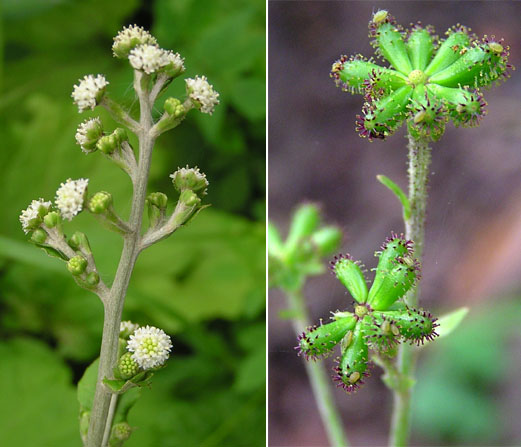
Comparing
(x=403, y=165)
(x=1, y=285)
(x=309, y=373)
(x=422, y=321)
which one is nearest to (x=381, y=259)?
(x=422, y=321)

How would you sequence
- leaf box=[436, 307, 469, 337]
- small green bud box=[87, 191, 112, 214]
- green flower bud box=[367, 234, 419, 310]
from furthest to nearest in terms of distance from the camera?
1. leaf box=[436, 307, 469, 337]
2. green flower bud box=[367, 234, 419, 310]
3. small green bud box=[87, 191, 112, 214]

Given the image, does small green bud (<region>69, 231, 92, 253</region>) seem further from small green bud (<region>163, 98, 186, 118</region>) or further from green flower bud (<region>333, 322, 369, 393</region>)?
green flower bud (<region>333, 322, 369, 393</region>)

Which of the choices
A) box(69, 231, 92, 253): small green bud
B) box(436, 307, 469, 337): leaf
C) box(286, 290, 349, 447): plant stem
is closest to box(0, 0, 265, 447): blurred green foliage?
box(286, 290, 349, 447): plant stem

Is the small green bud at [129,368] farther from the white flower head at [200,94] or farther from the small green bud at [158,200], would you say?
the white flower head at [200,94]

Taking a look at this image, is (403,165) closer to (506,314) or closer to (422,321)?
(422,321)

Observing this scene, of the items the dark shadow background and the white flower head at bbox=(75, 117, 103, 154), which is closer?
the white flower head at bbox=(75, 117, 103, 154)

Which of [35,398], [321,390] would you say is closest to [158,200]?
[321,390]

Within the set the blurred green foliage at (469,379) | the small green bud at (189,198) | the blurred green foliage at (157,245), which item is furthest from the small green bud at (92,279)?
the blurred green foliage at (469,379)
